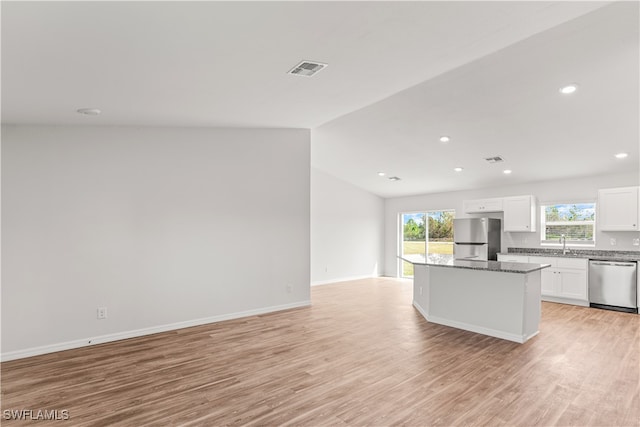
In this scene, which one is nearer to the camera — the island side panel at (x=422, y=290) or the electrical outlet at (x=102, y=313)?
the electrical outlet at (x=102, y=313)

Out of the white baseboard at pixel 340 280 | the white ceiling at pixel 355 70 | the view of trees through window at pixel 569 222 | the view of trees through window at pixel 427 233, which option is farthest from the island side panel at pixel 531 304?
the white baseboard at pixel 340 280

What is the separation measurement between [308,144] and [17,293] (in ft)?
13.3

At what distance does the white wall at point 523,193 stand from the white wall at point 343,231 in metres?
0.31

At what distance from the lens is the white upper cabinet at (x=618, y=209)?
542cm

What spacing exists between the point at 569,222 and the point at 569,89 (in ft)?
11.8

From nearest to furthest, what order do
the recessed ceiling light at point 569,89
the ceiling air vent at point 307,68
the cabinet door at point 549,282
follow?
the ceiling air vent at point 307,68
the recessed ceiling light at point 569,89
the cabinet door at point 549,282

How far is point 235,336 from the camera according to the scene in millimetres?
4078

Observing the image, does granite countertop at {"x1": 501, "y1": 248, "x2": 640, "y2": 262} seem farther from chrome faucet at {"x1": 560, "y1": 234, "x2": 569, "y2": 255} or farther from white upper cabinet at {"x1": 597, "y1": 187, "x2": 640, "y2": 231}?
white upper cabinet at {"x1": 597, "y1": 187, "x2": 640, "y2": 231}

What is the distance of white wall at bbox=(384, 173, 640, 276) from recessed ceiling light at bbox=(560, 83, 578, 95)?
3114mm

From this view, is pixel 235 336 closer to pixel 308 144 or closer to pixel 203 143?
pixel 203 143

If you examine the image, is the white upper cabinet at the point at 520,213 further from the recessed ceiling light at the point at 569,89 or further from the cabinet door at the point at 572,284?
the recessed ceiling light at the point at 569,89

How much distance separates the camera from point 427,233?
8.92 m

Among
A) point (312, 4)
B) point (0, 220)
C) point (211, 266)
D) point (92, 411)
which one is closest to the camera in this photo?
point (312, 4)

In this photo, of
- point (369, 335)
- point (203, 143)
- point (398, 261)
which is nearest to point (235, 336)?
point (369, 335)
